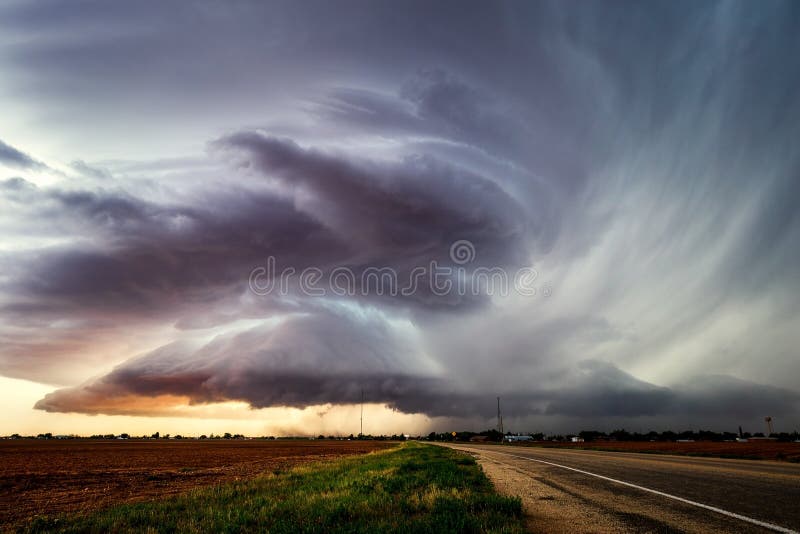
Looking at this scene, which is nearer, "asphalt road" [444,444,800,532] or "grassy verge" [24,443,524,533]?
"asphalt road" [444,444,800,532]

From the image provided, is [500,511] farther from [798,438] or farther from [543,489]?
[798,438]

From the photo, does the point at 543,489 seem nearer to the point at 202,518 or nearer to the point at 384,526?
the point at 384,526

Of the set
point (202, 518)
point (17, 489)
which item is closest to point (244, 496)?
point (202, 518)

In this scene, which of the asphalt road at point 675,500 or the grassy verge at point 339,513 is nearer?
the asphalt road at point 675,500

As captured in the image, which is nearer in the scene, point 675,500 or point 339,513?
point 339,513

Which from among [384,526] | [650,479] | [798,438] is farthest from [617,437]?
[384,526]

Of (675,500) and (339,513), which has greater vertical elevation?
(675,500)

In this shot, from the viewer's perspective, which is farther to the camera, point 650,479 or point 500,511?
point 650,479

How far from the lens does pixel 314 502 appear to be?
1238 centimetres

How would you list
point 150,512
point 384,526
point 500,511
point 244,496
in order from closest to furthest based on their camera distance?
point 384,526 → point 500,511 → point 150,512 → point 244,496

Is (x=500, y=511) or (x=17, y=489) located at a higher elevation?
(x=500, y=511)

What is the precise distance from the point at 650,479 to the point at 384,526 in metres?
11.6

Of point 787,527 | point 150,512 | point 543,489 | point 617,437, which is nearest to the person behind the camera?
point 787,527

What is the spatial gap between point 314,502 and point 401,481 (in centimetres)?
461
